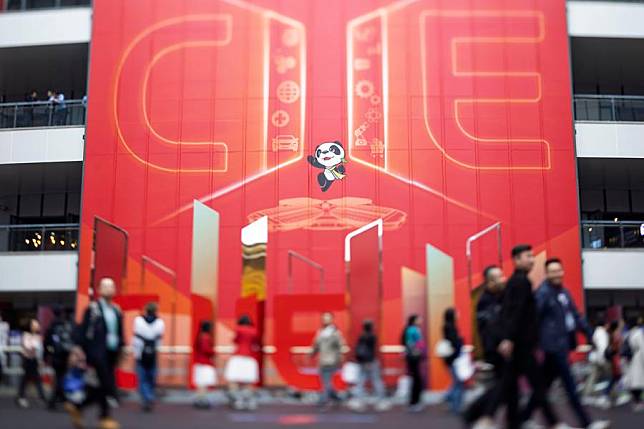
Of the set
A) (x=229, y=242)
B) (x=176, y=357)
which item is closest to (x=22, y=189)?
(x=229, y=242)

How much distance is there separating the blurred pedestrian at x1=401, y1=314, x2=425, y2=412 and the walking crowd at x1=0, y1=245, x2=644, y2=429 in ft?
0.06

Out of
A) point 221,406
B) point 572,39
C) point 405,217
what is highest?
point 572,39

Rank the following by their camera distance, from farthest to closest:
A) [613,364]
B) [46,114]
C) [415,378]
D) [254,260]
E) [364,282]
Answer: [46,114]
[364,282]
[254,260]
[613,364]
[415,378]

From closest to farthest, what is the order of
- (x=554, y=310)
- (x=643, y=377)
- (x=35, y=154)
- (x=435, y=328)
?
(x=554, y=310)
(x=643, y=377)
(x=435, y=328)
(x=35, y=154)

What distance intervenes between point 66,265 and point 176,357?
8.10 m

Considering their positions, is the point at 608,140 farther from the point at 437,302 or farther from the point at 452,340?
the point at 452,340

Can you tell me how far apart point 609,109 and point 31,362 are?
19199mm

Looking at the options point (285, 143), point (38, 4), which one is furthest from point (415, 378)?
point (38, 4)

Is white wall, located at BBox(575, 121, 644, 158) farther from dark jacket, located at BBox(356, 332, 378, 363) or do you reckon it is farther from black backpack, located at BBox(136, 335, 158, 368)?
black backpack, located at BBox(136, 335, 158, 368)

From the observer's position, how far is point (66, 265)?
22.9m

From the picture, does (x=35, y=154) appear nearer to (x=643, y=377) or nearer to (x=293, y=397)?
(x=293, y=397)

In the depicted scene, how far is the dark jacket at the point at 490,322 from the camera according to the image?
9.16 meters

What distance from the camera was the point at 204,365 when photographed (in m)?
13.6

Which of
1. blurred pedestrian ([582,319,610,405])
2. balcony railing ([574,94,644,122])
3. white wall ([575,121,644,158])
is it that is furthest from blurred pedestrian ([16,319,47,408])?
balcony railing ([574,94,644,122])
